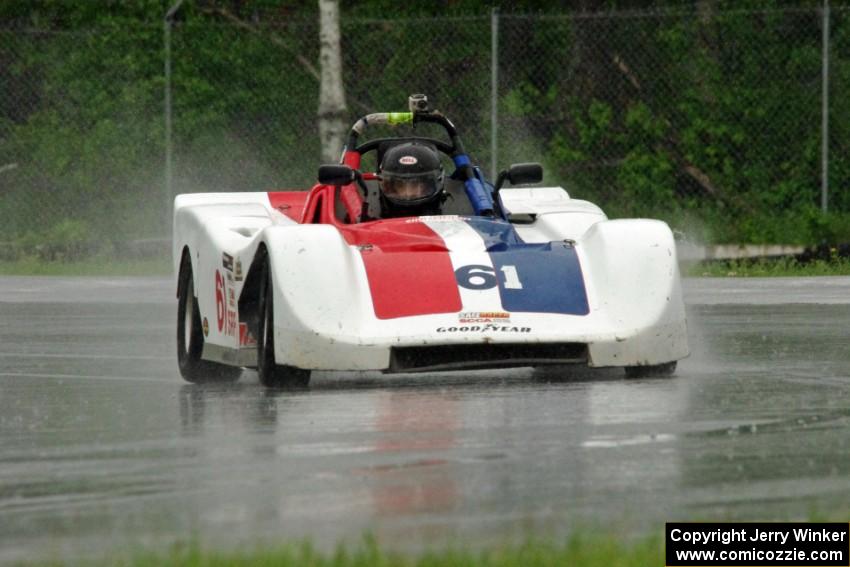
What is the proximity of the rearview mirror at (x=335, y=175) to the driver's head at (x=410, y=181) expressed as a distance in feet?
1.02

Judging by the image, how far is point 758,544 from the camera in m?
6.30

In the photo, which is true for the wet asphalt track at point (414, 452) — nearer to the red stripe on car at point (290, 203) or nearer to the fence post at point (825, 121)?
the red stripe on car at point (290, 203)

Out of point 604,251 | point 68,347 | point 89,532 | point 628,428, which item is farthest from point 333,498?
point 68,347

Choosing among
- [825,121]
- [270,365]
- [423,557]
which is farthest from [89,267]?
[423,557]

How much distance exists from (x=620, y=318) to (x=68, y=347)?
4656 millimetres

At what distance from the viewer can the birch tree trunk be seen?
78.1 ft

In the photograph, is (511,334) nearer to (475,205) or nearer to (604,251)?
(604,251)

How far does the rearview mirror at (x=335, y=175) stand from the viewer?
41.3ft

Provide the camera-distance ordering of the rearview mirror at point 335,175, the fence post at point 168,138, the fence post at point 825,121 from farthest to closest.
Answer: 1. the fence post at point 168,138
2. the fence post at point 825,121
3. the rearview mirror at point 335,175

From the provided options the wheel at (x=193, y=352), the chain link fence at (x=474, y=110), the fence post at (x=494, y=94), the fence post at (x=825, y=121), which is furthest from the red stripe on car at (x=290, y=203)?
the fence post at (x=825, y=121)

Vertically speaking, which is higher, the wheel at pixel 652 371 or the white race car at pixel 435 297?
the white race car at pixel 435 297

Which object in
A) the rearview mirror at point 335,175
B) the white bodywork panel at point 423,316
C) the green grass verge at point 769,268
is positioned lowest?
the green grass verge at point 769,268

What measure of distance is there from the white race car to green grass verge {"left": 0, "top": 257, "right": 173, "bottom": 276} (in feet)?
34.1

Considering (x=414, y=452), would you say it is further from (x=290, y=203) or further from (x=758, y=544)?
(x=290, y=203)
